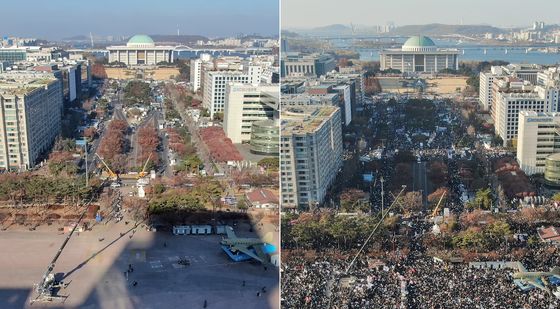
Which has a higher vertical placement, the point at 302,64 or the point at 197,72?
the point at 302,64

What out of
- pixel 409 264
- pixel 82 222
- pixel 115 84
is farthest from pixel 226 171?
pixel 115 84

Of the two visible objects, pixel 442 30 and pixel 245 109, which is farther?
pixel 245 109

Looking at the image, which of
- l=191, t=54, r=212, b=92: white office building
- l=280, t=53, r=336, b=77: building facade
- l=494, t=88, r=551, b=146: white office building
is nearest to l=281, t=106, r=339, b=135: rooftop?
l=280, t=53, r=336, b=77: building facade

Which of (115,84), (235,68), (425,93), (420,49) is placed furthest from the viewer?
(115,84)

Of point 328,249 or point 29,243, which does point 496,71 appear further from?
point 29,243

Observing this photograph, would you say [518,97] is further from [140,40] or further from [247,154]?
[140,40]

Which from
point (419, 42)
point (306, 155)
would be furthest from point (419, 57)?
point (306, 155)

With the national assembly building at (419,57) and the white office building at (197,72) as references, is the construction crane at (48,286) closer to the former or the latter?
the national assembly building at (419,57)
